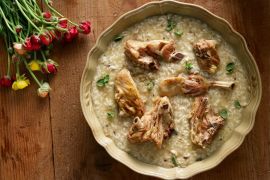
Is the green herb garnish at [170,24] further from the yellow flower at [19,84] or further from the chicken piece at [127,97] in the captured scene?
the yellow flower at [19,84]

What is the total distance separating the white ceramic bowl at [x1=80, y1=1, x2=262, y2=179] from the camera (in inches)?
85.1

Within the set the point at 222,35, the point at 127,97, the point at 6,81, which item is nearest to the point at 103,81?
the point at 127,97

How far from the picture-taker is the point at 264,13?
2348mm

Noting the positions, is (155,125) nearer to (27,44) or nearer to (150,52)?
(150,52)

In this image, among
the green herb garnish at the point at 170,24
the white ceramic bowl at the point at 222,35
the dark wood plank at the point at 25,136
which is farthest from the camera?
the dark wood plank at the point at 25,136

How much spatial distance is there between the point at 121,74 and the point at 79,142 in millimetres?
390

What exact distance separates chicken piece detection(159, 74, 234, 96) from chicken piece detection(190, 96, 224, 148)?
4 centimetres

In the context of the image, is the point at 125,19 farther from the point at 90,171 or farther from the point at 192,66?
the point at 90,171

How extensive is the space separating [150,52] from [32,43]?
515mm

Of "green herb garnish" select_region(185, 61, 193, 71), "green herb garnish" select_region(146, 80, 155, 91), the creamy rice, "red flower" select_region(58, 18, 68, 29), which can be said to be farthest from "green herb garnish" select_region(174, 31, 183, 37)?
"red flower" select_region(58, 18, 68, 29)

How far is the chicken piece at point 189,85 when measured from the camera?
7.22ft

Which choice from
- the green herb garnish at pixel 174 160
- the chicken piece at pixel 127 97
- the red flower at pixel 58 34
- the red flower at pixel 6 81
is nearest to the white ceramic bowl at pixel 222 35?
the green herb garnish at pixel 174 160

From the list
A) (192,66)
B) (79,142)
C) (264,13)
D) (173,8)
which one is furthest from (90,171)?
(264,13)

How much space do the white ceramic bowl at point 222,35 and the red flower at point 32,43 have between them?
25 centimetres
